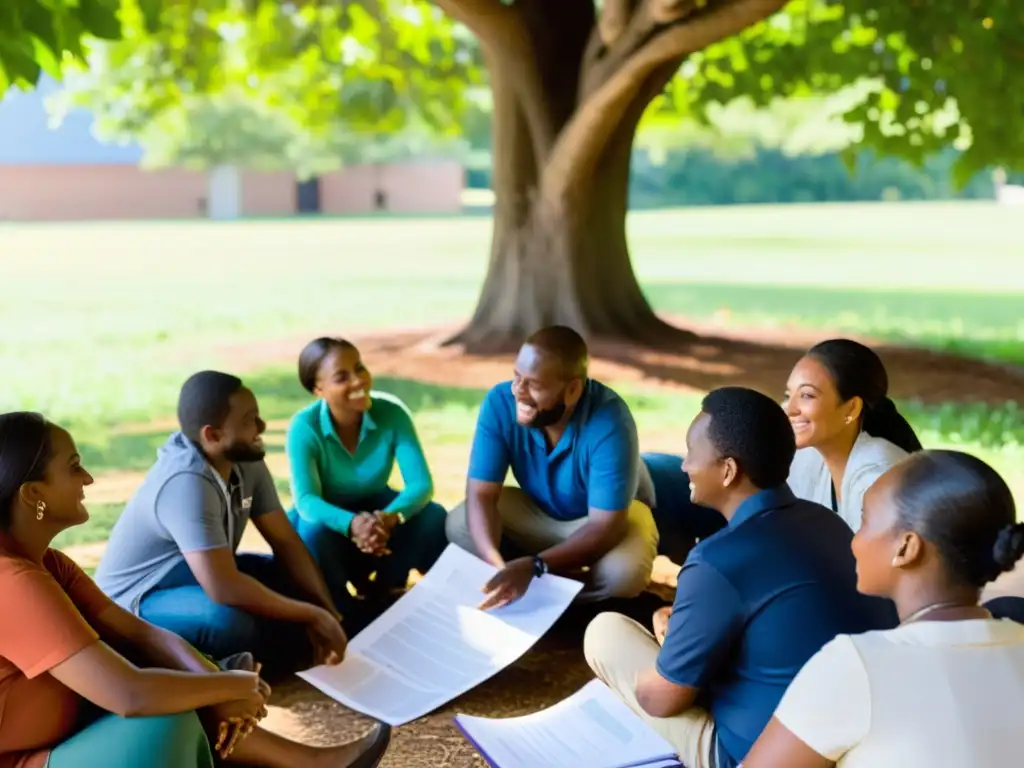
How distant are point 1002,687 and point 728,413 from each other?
0.89 meters

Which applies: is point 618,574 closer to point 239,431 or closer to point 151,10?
point 239,431

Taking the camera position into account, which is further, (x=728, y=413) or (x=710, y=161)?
(x=710, y=161)

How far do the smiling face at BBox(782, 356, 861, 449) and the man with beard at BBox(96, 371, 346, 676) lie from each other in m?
1.54

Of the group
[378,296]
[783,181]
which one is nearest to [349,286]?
[378,296]

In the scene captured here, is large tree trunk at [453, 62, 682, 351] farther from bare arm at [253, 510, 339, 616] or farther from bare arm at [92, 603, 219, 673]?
bare arm at [92, 603, 219, 673]

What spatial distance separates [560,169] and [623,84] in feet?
4.59

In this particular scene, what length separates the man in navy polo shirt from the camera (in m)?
2.47

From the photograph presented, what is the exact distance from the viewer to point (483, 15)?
9938 mm

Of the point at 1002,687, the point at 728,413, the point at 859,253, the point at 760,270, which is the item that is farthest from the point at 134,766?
the point at 859,253

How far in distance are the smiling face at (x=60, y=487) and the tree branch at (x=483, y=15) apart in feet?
24.5

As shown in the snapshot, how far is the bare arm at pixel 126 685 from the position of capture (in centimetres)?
246

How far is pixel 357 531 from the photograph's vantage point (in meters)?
4.38

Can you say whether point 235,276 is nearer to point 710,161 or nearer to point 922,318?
point 922,318

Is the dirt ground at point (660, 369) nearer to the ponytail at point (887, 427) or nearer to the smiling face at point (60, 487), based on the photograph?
the ponytail at point (887, 427)
